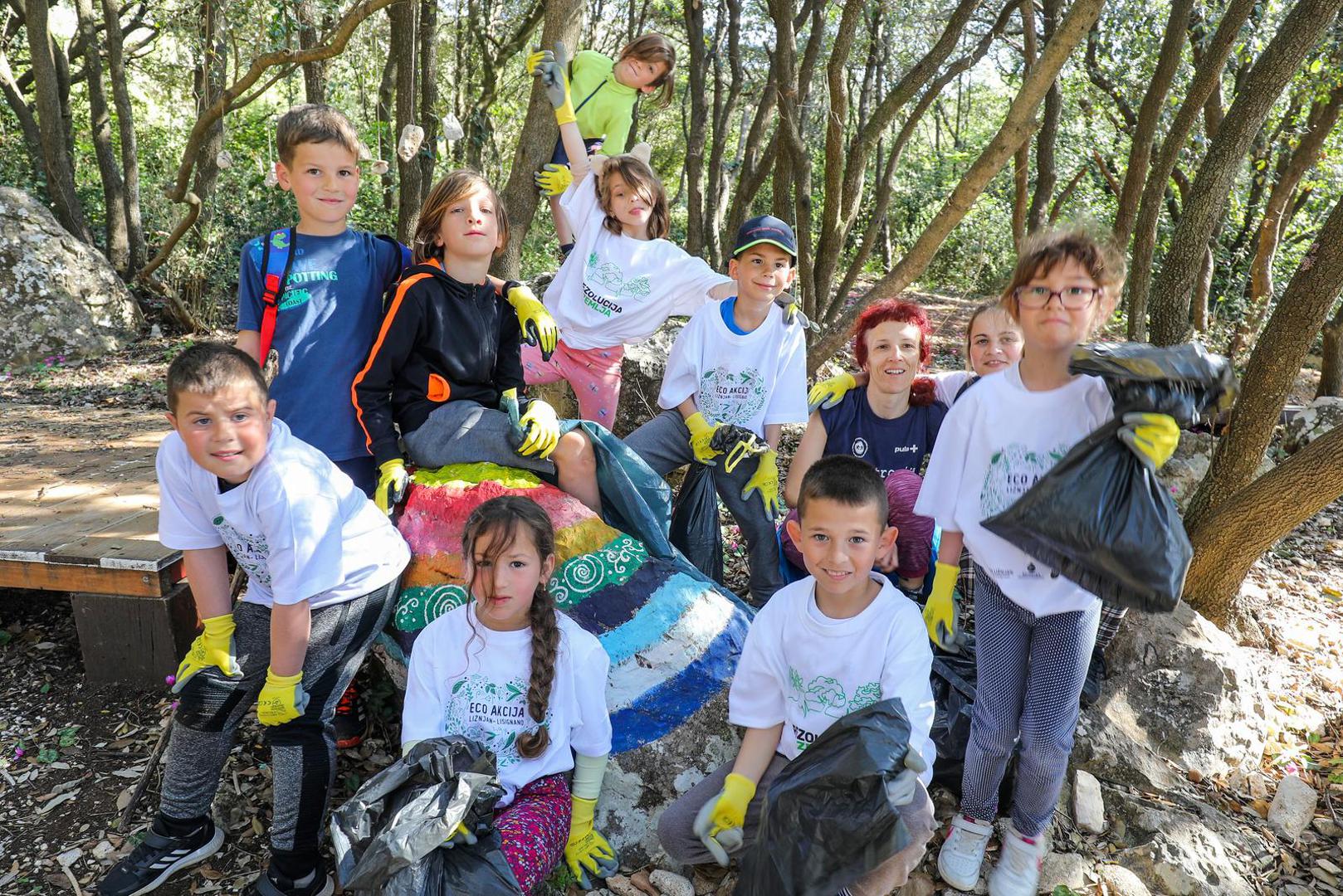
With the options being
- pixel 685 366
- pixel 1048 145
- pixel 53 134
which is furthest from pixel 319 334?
pixel 53 134

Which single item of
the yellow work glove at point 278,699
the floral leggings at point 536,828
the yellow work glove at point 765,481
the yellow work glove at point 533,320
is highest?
the yellow work glove at point 533,320

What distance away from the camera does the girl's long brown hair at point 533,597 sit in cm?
238

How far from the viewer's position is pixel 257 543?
8.20 ft

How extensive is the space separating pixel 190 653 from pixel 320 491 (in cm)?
67

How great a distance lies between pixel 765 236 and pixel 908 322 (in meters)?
0.60

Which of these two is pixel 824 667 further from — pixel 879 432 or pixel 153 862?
pixel 153 862

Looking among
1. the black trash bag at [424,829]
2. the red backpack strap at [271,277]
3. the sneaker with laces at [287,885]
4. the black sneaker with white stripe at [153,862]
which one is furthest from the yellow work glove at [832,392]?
the black sneaker with white stripe at [153,862]

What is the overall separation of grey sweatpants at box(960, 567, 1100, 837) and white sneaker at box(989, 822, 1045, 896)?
0.03 m

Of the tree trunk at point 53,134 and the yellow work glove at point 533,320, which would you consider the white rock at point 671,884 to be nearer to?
the yellow work glove at point 533,320

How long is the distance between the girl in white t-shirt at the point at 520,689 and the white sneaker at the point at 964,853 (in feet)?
3.05

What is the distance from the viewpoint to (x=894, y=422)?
3.30m

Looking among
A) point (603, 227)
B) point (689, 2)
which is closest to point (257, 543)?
point (603, 227)

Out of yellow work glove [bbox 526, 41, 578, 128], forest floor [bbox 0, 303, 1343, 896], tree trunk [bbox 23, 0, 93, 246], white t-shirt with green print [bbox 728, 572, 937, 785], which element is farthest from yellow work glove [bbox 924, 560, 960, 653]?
tree trunk [bbox 23, 0, 93, 246]

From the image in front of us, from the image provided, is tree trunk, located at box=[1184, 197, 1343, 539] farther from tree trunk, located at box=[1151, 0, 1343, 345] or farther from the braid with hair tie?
the braid with hair tie
